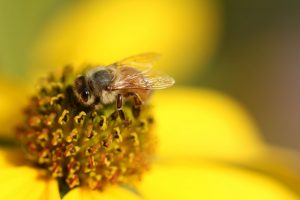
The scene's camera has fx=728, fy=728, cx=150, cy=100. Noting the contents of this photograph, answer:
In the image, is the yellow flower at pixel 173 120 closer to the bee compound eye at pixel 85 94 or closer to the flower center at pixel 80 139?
the flower center at pixel 80 139

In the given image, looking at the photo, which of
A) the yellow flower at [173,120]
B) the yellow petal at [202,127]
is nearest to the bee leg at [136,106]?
the yellow flower at [173,120]

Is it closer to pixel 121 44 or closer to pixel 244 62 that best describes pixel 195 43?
pixel 121 44

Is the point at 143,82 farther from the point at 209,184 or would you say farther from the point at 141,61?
the point at 209,184

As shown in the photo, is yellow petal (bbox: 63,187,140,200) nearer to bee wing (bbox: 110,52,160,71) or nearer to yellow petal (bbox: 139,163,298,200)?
yellow petal (bbox: 139,163,298,200)

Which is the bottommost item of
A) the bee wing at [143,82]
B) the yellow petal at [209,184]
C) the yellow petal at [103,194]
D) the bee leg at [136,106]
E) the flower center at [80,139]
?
the yellow petal at [209,184]

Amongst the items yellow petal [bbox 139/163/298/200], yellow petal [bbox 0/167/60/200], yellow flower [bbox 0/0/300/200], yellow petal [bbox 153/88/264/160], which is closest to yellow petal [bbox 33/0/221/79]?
yellow flower [bbox 0/0/300/200]

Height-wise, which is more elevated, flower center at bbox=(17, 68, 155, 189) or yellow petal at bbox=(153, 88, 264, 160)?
flower center at bbox=(17, 68, 155, 189)
